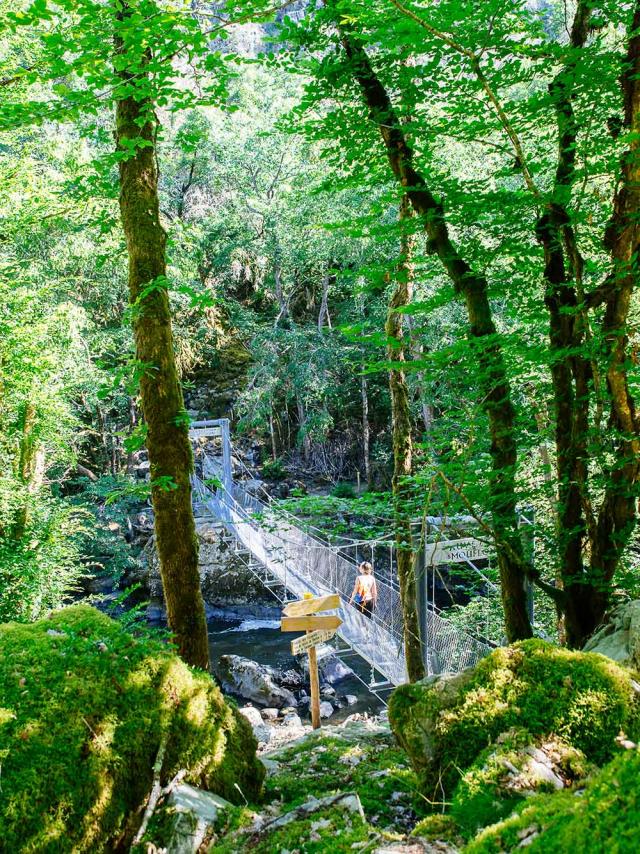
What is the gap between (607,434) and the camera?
1.98 meters

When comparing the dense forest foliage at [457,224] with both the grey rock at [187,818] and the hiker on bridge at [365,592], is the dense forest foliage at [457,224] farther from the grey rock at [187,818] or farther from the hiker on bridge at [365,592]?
the hiker on bridge at [365,592]

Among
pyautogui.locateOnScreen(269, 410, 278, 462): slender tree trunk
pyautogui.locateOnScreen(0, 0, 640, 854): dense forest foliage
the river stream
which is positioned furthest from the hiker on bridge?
pyautogui.locateOnScreen(269, 410, 278, 462): slender tree trunk

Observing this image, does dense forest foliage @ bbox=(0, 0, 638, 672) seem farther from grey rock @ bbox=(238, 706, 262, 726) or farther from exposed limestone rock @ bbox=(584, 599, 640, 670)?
grey rock @ bbox=(238, 706, 262, 726)

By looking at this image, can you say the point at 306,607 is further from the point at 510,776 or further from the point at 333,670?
the point at 333,670

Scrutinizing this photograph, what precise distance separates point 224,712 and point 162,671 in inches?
13.3

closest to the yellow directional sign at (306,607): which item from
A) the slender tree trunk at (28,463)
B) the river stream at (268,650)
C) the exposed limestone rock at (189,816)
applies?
the exposed limestone rock at (189,816)

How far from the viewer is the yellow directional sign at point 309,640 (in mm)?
3561

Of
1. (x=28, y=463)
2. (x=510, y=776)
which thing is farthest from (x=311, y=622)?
(x=28, y=463)

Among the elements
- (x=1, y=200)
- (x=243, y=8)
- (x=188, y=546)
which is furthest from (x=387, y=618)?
(x=1, y=200)

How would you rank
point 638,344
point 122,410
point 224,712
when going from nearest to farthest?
1. point 224,712
2. point 638,344
3. point 122,410

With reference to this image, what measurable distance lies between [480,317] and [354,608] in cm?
304

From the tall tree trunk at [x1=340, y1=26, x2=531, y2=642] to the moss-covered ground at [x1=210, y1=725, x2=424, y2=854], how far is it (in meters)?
0.82

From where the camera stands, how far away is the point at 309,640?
3.62m

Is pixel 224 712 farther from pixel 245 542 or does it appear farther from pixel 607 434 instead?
pixel 245 542
